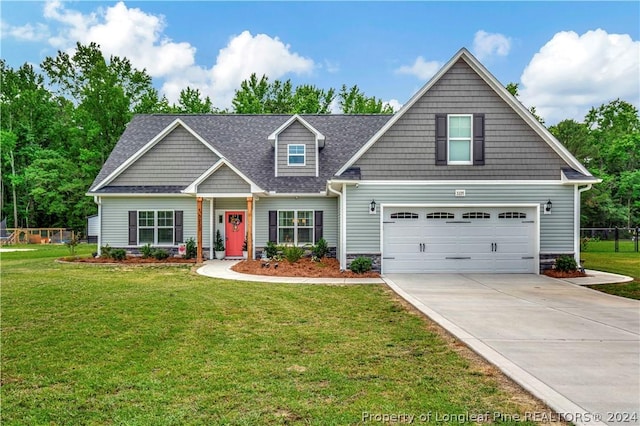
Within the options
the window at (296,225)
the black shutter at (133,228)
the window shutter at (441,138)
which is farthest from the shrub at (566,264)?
the black shutter at (133,228)

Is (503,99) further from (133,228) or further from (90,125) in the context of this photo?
(90,125)

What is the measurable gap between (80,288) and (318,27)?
16.4 m

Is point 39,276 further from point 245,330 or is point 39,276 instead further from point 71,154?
point 71,154

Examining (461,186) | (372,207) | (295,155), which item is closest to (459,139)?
(461,186)

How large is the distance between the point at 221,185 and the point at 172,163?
146 inches

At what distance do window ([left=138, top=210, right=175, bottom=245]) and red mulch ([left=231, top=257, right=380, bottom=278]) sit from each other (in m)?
4.73

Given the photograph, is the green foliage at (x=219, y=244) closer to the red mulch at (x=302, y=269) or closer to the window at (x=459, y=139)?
the red mulch at (x=302, y=269)

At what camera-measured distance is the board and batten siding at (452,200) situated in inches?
525

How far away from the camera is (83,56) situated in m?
41.8

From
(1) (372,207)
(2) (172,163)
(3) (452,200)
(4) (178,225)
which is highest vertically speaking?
(2) (172,163)

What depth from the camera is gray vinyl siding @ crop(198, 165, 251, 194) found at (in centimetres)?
1602

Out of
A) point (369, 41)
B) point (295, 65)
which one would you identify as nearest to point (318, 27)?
point (369, 41)

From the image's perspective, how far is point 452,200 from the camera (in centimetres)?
1334

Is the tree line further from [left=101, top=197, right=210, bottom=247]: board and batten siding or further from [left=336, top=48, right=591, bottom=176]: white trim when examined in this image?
[left=336, top=48, right=591, bottom=176]: white trim
